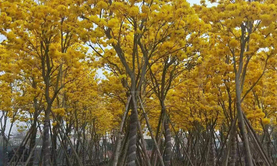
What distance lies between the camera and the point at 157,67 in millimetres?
8359

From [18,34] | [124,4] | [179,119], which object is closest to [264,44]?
[124,4]

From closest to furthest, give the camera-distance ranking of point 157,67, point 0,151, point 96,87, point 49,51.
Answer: point 49,51
point 157,67
point 96,87
point 0,151

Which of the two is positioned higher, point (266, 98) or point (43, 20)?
point (43, 20)

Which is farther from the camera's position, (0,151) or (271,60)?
(0,151)

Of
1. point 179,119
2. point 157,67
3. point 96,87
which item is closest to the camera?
point 157,67

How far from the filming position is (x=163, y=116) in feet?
25.2

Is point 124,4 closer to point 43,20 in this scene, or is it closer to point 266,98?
point 43,20

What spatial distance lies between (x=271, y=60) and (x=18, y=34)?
5.25m

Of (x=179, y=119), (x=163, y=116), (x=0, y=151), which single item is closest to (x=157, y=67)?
(x=163, y=116)

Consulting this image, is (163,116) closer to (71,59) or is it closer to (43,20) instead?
(71,59)

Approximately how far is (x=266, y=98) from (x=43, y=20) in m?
6.06

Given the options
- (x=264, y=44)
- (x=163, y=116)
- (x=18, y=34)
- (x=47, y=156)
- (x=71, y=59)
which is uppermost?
(x=18, y=34)

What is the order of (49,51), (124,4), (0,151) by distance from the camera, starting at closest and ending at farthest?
(124,4) < (49,51) < (0,151)

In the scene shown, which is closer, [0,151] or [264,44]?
[264,44]
